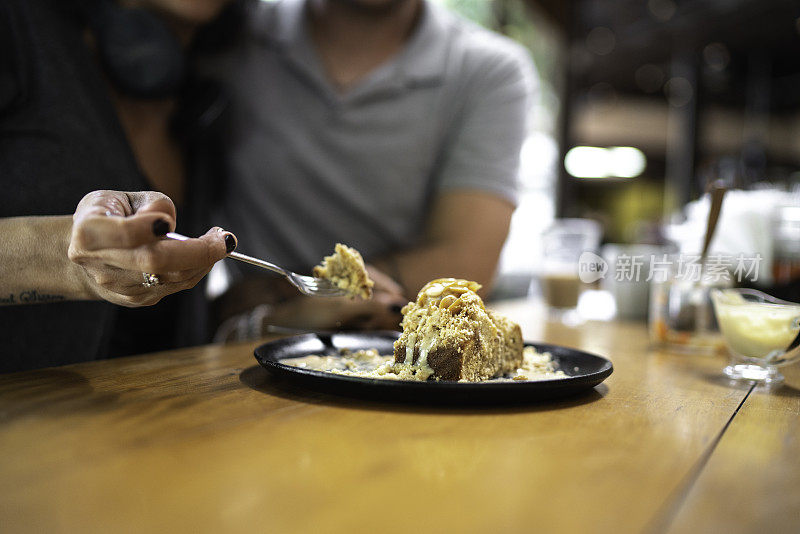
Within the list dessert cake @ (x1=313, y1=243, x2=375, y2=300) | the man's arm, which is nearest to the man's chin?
the man's arm

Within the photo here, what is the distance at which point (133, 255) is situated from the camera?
74cm

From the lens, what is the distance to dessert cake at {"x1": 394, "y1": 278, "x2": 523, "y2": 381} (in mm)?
862

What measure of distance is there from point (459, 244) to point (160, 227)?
3.80 feet

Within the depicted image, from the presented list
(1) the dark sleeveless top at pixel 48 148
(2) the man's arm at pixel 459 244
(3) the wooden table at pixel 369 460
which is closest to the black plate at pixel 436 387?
(3) the wooden table at pixel 369 460

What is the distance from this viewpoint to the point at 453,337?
2.82ft

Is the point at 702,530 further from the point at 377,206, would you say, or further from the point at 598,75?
the point at 598,75

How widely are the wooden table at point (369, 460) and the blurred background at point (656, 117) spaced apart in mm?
1101

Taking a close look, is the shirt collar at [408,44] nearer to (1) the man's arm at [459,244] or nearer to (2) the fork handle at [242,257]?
(1) the man's arm at [459,244]

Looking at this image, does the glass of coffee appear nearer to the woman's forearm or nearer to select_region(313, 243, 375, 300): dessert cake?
select_region(313, 243, 375, 300): dessert cake

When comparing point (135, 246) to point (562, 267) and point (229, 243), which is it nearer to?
point (229, 243)

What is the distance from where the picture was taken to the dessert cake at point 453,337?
0.86 meters

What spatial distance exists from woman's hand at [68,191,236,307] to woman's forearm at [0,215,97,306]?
0.06 m

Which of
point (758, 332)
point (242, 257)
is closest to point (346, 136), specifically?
point (242, 257)

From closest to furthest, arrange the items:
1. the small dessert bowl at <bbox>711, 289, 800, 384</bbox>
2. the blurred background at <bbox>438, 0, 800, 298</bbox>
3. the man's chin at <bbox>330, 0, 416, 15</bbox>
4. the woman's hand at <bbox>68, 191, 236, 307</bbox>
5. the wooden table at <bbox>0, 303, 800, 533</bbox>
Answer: the wooden table at <bbox>0, 303, 800, 533</bbox> < the woman's hand at <bbox>68, 191, 236, 307</bbox> < the small dessert bowl at <bbox>711, 289, 800, 384</bbox> < the man's chin at <bbox>330, 0, 416, 15</bbox> < the blurred background at <bbox>438, 0, 800, 298</bbox>
